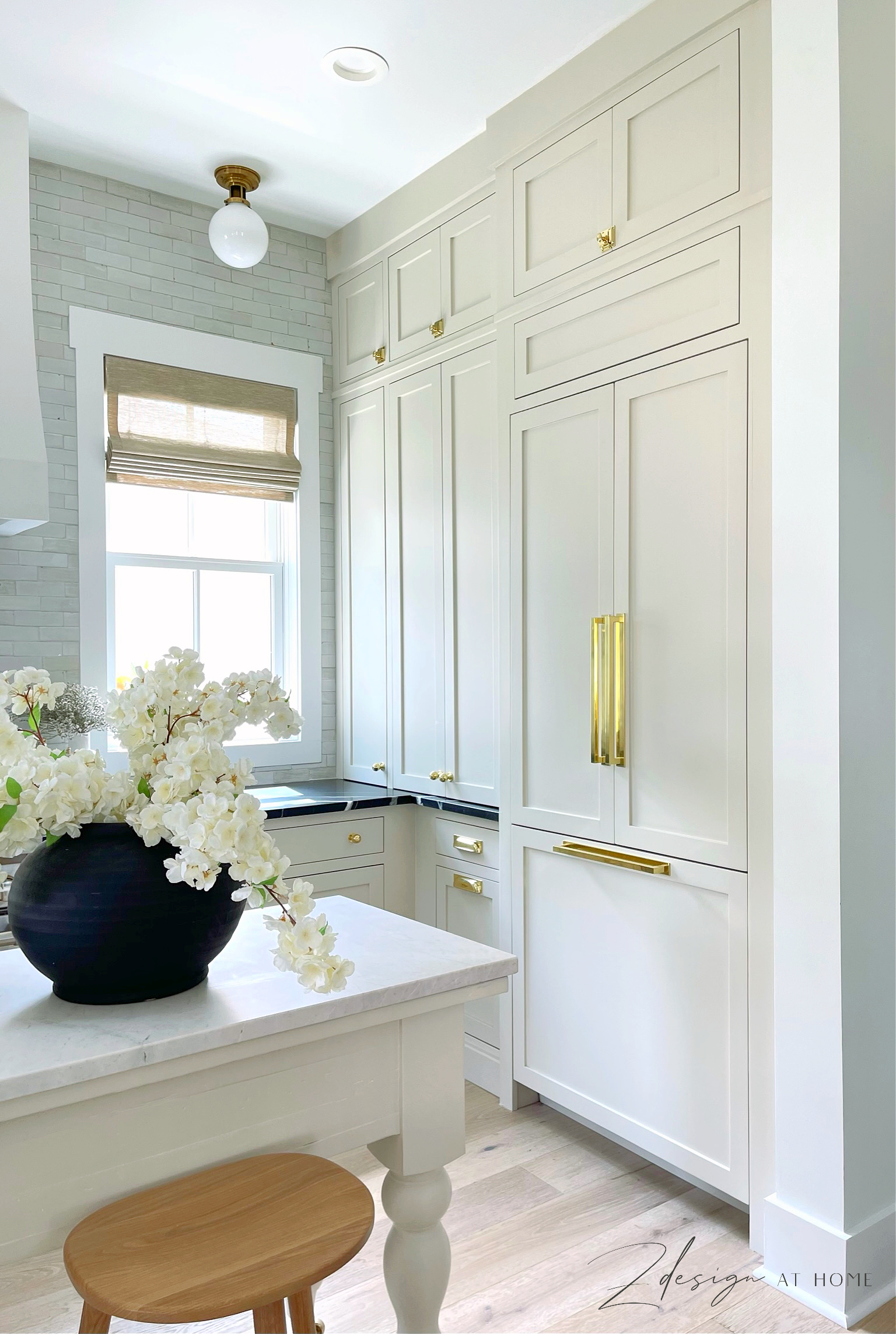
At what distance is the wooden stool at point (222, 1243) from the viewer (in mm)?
1002

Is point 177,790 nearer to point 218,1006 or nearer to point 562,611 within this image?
point 218,1006

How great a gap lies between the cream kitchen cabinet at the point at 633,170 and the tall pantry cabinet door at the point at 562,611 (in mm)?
400

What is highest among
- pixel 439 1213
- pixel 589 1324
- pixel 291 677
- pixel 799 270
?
pixel 799 270

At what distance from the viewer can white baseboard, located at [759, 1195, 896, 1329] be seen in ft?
6.10

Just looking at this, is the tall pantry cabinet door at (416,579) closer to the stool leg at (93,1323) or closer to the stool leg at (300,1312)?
the stool leg at (300,1312)

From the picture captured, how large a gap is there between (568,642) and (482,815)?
657 millimetres

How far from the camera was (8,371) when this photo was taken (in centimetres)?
264

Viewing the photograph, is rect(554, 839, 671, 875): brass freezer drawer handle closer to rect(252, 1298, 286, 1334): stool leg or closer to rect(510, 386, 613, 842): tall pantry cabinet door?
rect(510, 386, 613, 842): tall pantry cabinet door

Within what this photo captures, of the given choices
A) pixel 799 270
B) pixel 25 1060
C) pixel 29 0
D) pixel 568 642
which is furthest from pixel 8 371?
pixel 25 1060

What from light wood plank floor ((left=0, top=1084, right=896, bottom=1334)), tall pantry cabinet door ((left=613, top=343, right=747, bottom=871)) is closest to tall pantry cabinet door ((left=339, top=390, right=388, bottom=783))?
tall pantry cabinet door ((left=613, top=343, right=747, bottom=871))

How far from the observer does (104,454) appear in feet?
10.4

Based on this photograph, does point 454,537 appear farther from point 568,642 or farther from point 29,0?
point 29,0

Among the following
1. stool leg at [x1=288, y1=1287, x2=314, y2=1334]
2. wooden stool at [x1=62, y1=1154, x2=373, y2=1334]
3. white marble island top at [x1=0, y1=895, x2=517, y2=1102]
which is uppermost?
white marble island top at [x1=0, y1=895, x2=517, y2=1102]

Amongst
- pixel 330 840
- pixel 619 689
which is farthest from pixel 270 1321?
pixel 330 840
